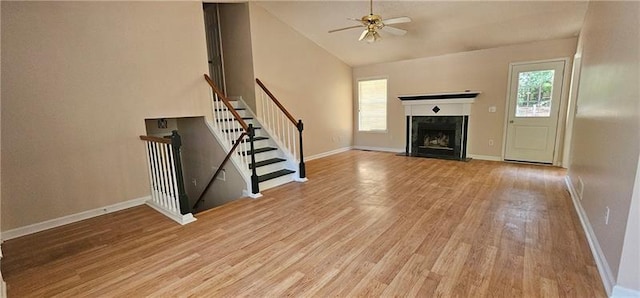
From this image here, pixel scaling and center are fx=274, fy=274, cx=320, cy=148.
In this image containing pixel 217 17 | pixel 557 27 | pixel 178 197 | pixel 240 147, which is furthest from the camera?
pixel 217 17

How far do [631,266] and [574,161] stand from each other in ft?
8.16

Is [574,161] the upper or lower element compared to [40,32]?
lower

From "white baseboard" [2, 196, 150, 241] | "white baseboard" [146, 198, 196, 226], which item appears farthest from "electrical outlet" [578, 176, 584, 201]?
"white baseboard" [2, 196, 150, 241]

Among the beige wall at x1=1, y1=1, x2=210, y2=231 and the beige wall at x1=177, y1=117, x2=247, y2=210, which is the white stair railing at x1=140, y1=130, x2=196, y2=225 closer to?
the beige wall at x1=1, y1=1, x2=210, y2=231

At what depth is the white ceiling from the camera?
4062mm


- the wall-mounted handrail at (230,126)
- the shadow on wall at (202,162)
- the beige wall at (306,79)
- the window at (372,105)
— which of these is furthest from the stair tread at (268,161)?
the window at (372,105)

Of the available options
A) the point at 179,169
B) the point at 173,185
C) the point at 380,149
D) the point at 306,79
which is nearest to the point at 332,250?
the point at 179,169

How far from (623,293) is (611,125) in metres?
1.22

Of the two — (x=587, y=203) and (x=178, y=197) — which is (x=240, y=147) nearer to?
(x=178, y=197)

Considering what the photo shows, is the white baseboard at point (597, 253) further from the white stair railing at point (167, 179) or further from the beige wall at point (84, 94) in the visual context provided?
the beige wall at point (84, 94)

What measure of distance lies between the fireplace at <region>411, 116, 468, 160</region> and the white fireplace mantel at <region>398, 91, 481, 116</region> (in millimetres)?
116

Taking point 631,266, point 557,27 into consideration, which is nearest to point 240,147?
point 631,266

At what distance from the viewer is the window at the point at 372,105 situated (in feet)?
23.2

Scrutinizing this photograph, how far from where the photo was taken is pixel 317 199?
3629 millimetres
